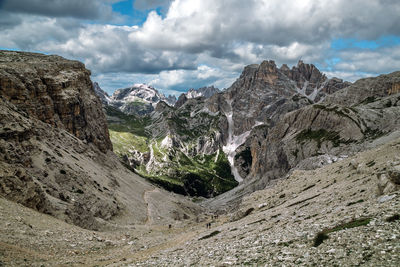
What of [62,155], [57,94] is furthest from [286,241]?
[57,94]

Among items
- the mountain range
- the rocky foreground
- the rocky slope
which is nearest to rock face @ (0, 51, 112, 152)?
the rocky slope

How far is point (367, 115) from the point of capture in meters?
183

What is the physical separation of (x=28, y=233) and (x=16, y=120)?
47.1m

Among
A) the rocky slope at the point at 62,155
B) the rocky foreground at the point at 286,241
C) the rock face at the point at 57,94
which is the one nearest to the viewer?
the rocky foreground at the point at 286,241

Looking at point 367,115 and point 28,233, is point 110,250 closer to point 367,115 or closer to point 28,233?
point 28,233

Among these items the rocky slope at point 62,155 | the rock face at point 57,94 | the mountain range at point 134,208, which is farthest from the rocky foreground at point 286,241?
the rock face at point 57,94

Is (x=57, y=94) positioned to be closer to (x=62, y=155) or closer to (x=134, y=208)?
(x=62, y=155)

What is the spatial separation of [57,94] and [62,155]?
49.5 m

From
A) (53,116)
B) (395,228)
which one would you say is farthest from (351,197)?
(53,116)

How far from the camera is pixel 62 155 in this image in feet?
295

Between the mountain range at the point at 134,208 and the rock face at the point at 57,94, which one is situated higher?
the rock face at the point at 57,94

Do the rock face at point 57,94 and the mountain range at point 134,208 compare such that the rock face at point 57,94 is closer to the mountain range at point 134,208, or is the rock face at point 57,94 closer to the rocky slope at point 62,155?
the rocky slope at point 62,155

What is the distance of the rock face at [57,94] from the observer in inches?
4247

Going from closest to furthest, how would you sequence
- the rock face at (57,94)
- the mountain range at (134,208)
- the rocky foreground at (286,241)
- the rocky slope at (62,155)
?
the rocky foreground at (286,241) → the mountain range at (134,208) → the rocky slope at (62,155) → the rock face at (57,94)
